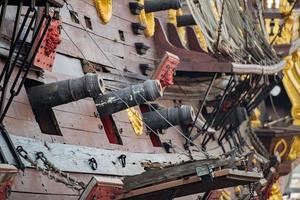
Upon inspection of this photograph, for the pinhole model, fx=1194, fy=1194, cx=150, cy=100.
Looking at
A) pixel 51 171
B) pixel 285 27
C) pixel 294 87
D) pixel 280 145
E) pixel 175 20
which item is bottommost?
pixel 280 145

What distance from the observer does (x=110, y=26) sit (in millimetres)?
10891

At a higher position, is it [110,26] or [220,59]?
[110,26]

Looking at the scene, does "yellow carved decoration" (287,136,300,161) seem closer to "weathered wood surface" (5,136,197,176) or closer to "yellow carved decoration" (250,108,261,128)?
"yellow carved decoration" (250,108,261,128)

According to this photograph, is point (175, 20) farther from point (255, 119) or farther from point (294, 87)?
point (294, 87)

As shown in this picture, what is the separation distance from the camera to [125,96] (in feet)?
31.2

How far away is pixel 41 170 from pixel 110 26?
3.12 meters

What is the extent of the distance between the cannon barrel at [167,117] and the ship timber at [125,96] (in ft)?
0.04

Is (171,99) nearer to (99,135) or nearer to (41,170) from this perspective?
(99,135)

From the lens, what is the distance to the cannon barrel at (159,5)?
12.1 meters

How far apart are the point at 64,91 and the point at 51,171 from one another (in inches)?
27.9

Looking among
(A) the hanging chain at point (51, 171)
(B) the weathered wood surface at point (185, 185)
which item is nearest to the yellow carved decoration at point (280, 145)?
(B) the weathered wood surface at point (185, 185)

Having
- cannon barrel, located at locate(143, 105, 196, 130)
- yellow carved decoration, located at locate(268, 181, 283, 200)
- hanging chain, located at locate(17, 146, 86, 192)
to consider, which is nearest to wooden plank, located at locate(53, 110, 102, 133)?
hanging chain, located at locate(17, 146, 86, 192)

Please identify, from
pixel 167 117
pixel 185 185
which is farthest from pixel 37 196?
pixel 167 117

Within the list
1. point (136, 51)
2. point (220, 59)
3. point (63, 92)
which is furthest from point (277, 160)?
point (63, 92)
